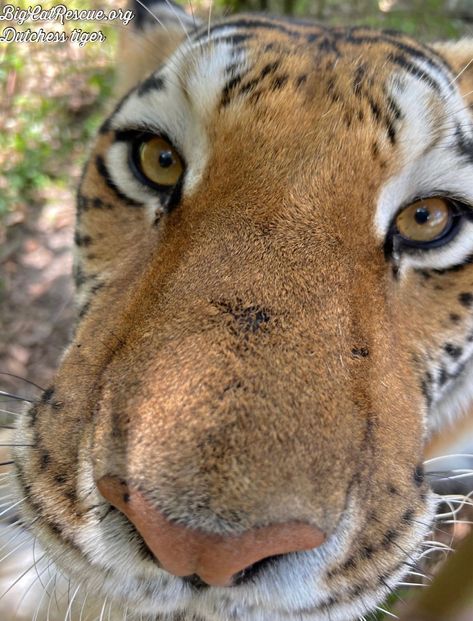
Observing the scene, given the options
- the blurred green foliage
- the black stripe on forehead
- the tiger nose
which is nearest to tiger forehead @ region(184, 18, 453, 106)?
the black stripe on forehead

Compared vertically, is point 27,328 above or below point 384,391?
above

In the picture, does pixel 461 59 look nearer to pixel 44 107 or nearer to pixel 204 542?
pixel 204 542

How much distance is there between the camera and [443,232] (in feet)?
4.52

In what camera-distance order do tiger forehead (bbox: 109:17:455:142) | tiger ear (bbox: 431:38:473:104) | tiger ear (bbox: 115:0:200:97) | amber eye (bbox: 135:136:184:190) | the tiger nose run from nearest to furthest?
the tiger nose, tiger forehead (bbox: 109:17:455:142), amber eye (bbox: 135:136:184:190), tiger ear (bbox: 431:38:473:104), tiger ear (bbox: 115:0:200:97)

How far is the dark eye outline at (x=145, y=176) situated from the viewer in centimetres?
134

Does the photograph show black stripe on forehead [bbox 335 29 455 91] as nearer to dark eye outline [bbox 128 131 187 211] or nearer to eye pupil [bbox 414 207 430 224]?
eye pupil [bbox 414 207 430 224]

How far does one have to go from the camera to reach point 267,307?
106 cm

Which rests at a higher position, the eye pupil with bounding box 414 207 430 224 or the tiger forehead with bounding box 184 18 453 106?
the tiger forehead with bounding box 184 18 453 106

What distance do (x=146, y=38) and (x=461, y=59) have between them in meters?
1.08

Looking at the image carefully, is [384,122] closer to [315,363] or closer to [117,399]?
[315,363]

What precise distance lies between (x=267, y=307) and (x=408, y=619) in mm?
623

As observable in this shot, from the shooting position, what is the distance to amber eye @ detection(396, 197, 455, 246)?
1334 millimetres

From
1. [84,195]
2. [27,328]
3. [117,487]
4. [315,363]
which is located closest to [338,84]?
[315,363]

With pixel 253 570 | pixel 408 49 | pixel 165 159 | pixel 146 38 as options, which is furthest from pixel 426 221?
pixel 146 38
